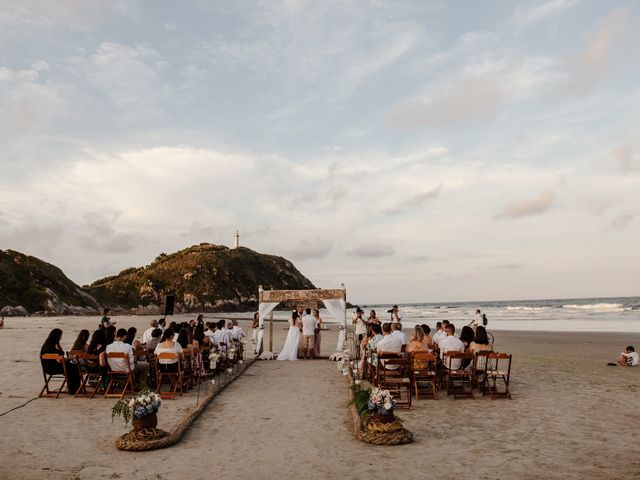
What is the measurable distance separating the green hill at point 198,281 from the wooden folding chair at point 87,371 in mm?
83460

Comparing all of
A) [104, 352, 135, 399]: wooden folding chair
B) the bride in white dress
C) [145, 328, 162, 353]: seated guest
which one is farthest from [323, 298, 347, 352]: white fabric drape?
[104, 352, 135, 399]: wooden folding chair

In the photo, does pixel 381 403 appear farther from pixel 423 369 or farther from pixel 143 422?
pixel 423 369

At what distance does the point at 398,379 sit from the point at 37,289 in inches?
2672

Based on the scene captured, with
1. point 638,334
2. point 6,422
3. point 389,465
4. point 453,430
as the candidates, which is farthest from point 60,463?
point 638,334

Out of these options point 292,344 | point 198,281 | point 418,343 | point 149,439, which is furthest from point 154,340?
point 198,281

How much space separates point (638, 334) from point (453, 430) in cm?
3067

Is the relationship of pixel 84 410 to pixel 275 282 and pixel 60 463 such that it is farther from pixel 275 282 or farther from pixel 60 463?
pixel 275 282

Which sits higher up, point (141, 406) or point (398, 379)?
point (141, 406)

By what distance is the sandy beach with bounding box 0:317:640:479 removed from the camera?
6508 mm

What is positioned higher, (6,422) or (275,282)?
(275,282)

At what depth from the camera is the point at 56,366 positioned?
11234mm

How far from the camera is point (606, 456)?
696 cm

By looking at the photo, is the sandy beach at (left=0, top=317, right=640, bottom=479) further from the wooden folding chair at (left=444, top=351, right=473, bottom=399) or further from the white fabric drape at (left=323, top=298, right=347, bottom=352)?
the white fabric drape at (left=323, top=298, right=347, bottom=352)

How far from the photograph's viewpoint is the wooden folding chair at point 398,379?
10.6m
